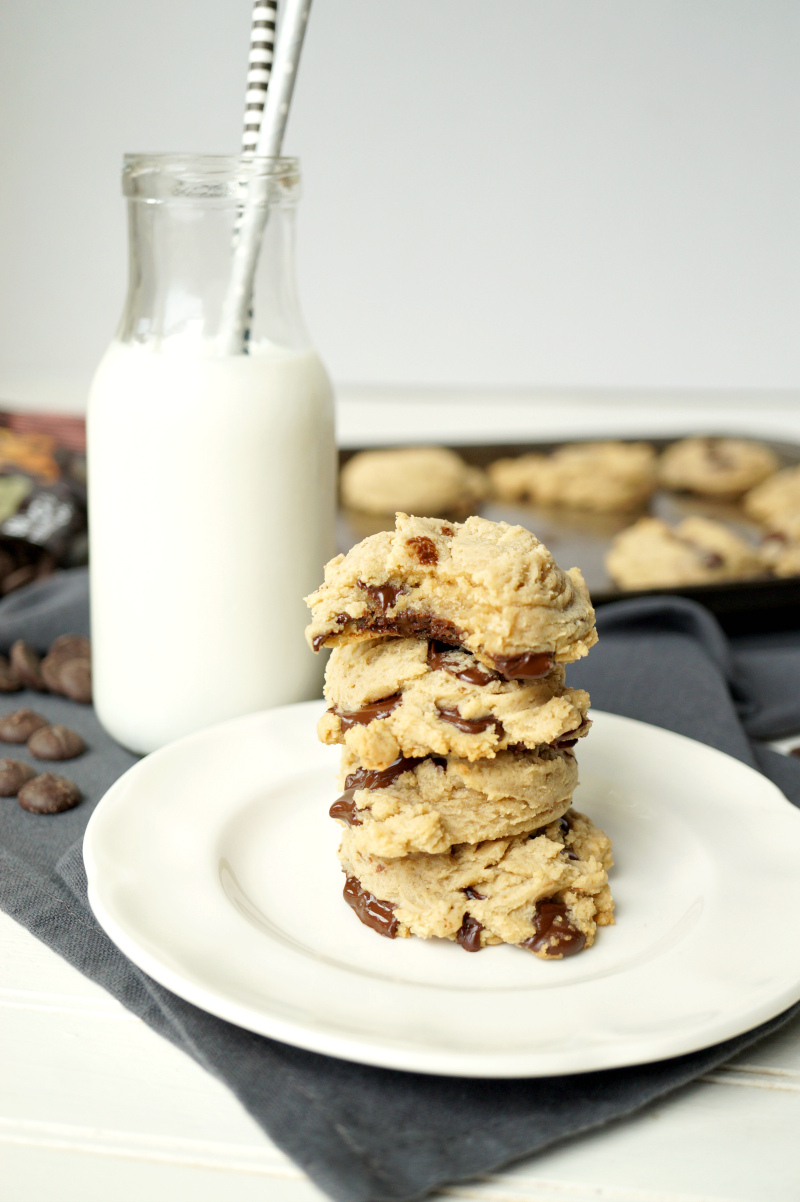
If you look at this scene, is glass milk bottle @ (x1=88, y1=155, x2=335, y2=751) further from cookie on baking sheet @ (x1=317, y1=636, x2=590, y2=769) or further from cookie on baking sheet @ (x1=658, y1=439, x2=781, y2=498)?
cookie on baking sheet @ (x1=658, y1=439, x2=781, y2=498)

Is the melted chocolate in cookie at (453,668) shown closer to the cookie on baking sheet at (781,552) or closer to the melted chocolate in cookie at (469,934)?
the melted chocolate in cookie at (469,934)

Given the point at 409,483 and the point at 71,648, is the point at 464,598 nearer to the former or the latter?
the point at 71,648

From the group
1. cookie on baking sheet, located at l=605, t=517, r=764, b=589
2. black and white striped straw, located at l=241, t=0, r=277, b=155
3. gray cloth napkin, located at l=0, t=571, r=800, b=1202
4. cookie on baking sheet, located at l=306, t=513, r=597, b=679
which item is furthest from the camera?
cookie on baking sheet, located at l=605, t=517, r=764, b=589

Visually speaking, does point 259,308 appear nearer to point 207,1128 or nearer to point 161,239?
point 161,239

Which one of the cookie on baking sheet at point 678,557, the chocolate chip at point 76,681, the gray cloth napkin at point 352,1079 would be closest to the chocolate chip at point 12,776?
the gray cloth napkin at point 352,1079

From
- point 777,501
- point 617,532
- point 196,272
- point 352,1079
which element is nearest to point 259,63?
point 196,272

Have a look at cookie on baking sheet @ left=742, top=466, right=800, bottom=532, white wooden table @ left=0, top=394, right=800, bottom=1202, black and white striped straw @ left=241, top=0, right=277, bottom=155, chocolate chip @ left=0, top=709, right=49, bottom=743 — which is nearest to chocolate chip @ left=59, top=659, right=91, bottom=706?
chocolate chip @ left=0, top=709, right=49, bottom=743
